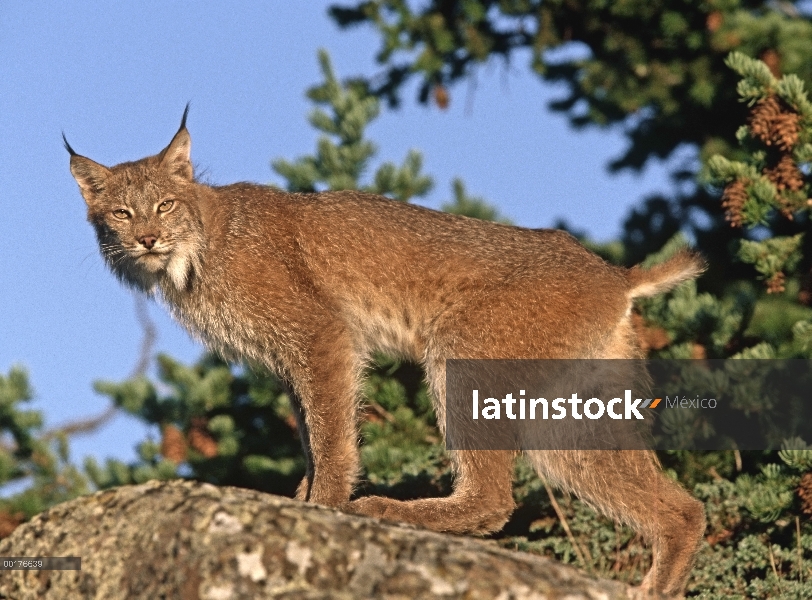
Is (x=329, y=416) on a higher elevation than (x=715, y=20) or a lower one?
lower

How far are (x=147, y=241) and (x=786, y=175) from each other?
454cm

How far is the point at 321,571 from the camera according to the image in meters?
3.76

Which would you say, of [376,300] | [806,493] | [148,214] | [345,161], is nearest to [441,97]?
[345,161]

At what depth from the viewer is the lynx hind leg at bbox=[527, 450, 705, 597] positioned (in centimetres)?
558

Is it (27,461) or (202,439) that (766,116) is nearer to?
(202,439)

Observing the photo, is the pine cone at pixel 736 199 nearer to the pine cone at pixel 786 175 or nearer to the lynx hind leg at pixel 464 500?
the pine cone at pixel 786 175

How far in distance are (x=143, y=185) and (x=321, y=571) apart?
3.43m

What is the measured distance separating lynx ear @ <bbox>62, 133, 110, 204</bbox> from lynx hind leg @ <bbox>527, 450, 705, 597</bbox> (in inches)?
124

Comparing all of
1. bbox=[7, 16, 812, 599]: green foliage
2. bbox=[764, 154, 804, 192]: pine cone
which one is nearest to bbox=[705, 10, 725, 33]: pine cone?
bbox=[7, 16, 812, 599]: green foliage

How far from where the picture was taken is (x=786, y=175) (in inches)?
298

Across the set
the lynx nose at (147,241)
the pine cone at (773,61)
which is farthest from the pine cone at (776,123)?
the lynx nose at (147,241)

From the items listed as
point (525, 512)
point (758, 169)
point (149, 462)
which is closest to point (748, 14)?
point (758, 169)

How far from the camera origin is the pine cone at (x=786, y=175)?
7531 millimetres

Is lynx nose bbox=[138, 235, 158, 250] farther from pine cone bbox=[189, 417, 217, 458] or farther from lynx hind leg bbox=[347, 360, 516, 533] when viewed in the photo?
pine cone bbox=[189, 417, 217, 458]
